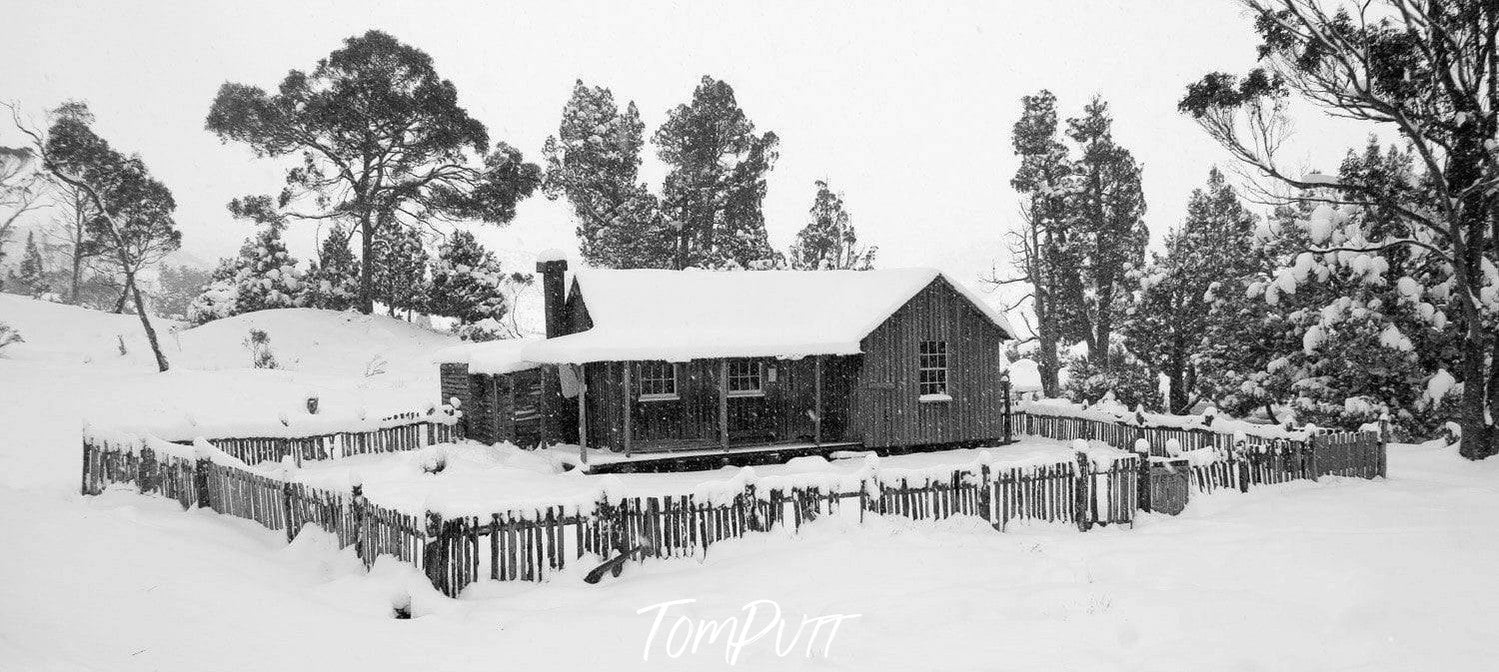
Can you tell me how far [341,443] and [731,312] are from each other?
10403mm

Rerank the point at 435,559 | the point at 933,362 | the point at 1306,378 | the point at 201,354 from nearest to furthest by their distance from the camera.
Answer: the point at 435,559 → the point at 933,362 → the point at 1306,378 → the point at 201,354

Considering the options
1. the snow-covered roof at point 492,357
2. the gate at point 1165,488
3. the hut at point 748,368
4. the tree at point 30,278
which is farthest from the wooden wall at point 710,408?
the tree at point 30,278

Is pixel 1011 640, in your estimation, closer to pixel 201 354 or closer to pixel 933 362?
pixel 933 362

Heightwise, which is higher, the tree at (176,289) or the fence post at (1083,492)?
the tree at (176,289)

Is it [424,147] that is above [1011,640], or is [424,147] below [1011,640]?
above

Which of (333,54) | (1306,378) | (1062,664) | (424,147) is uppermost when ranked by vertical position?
(333,54)

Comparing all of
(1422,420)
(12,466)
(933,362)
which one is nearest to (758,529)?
(933,362)

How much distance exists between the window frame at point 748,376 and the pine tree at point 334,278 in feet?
128

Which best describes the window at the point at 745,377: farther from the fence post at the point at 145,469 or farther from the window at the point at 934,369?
the fence post at the point at 145,469

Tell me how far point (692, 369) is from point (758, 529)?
9.35 metres

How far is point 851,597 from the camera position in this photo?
852 cm

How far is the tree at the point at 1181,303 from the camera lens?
1142 inches

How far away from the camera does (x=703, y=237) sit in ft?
146

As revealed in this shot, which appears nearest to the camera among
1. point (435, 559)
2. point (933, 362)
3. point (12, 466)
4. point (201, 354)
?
point (435, 559)
